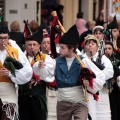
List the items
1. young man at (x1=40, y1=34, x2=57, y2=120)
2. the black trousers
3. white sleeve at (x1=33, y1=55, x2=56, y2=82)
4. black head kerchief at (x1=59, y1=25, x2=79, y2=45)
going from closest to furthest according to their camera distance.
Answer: black head kerchief at (x1=59, y1=25, x2=79, y2=45) < white sleeve at (x1=33, y1=55, x2=56, y2=82) < the black trousers < young man at (x1=40, y1=34, x2=57, y2=120)

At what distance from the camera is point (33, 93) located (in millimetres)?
12328

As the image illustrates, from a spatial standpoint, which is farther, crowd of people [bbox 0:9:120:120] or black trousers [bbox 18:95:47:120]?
black trousers [bbox 18:95:47:120]

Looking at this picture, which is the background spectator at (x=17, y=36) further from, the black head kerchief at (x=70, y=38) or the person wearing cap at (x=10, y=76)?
the person wearing cap at (x=10, y=76)

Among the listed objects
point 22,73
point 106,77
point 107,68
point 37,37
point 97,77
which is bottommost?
point 106,77

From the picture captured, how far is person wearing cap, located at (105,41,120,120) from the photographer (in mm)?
13617

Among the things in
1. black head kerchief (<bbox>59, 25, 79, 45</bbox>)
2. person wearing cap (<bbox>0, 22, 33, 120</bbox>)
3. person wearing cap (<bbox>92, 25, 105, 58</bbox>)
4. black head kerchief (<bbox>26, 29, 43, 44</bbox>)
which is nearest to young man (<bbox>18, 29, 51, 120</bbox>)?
black head kerchief (<bbox>26, 29, 43, 44</bbox>)

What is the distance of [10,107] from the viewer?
1089 centimetres

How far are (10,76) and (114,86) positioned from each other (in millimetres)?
3632

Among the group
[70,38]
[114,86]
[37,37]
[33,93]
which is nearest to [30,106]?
[33,93]

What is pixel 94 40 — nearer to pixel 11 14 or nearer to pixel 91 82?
pixel 91 82

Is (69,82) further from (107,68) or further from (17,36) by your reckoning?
(17,36)

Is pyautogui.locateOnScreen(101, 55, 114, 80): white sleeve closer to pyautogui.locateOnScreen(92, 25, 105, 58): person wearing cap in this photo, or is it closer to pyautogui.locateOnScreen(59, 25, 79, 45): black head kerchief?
pyautogui.locateOnScreen(92, 25, 105, 58): person wearing cap

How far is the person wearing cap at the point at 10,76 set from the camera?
35.3 ft

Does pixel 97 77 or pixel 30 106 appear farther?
pixel 30 106
